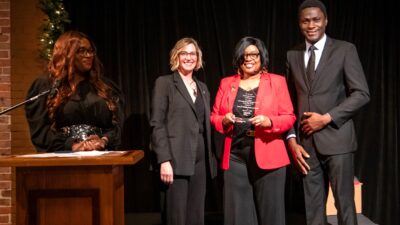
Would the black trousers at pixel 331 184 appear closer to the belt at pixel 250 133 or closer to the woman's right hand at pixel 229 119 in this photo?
the belt at pixel 250 133

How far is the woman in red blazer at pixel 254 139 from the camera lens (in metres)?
2.96

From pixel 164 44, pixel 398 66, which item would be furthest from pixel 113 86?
pixel 398 66

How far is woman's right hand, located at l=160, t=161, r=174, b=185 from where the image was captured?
3135 mm

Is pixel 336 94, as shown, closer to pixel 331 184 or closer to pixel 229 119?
pixel 331 184

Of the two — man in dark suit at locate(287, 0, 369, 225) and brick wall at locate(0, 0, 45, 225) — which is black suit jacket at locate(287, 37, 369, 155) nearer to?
man in dark suit at locate(287, 0, 369, 225)

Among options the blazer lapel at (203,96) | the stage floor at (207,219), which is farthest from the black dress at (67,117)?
the stage floor at (207,219)

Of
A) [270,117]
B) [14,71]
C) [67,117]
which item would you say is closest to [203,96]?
[270,117]

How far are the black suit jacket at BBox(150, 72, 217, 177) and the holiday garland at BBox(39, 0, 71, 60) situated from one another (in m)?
1.54

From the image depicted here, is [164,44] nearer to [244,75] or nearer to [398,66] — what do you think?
[244,75]

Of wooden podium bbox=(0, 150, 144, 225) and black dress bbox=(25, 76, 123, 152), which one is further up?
black dress bbox=(25, 76, 123, 152)

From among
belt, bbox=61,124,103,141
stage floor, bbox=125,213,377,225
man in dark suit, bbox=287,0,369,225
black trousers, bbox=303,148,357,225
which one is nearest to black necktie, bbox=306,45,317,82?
man in dark suit, bbox=287,0,369,225

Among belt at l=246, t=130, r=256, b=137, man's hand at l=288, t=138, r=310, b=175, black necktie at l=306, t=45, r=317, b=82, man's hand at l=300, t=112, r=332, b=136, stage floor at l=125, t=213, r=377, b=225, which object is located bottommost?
stage floor at l=125, t=213, r=377, b=225

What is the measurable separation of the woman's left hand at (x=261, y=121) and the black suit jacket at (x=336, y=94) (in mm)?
266

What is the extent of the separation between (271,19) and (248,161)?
2120mm
